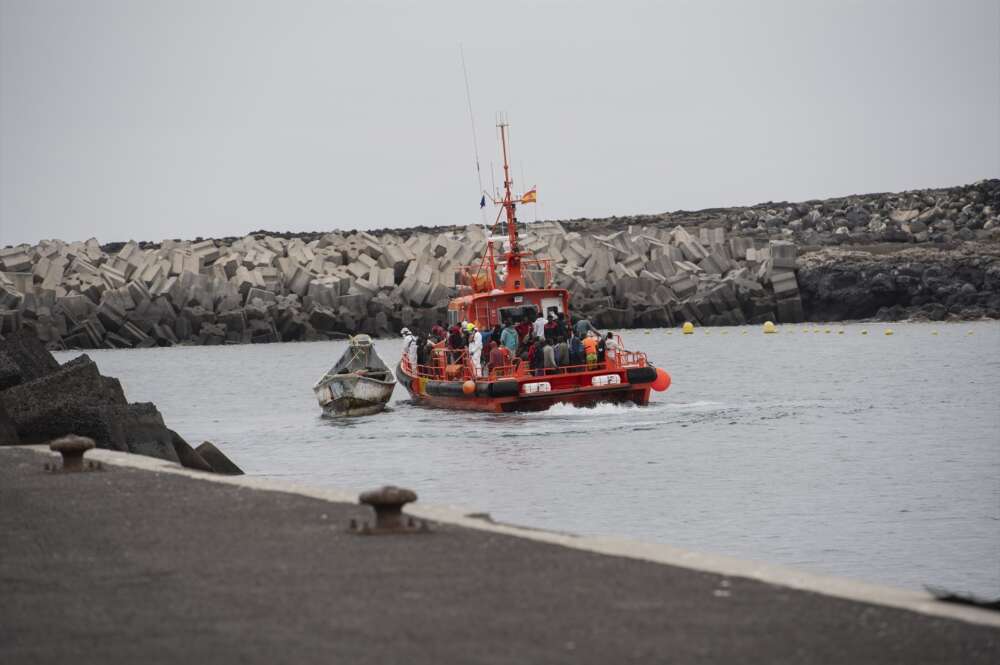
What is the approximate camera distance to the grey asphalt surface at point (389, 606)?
671cm

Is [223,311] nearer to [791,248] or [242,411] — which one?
[791,248]

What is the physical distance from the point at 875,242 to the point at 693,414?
61649 millimetres

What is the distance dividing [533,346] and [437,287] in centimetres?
3946

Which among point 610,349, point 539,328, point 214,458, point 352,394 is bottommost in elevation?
point 352,394

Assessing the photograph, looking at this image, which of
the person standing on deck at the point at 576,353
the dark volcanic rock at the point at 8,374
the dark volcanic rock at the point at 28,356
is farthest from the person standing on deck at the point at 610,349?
the dark volcanic rock at the point at 8,374

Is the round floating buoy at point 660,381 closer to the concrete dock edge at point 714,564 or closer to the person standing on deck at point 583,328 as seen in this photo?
the person standing on deck at point 583,328

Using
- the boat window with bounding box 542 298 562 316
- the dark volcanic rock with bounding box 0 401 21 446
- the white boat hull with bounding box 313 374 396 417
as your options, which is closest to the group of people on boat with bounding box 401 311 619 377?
the boat window with bounding box 542 298 562 316

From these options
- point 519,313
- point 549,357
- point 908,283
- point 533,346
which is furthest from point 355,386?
point 908,283

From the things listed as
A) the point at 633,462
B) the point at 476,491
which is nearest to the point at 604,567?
the point at 476,491

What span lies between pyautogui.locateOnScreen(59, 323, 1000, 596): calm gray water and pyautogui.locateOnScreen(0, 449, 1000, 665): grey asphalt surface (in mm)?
6275

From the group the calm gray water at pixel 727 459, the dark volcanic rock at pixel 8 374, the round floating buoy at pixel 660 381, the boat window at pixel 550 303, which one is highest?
the boat window at pixel 550 303

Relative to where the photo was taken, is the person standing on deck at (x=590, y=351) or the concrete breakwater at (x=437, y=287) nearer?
the person standing on deck at (x=590, y=351)

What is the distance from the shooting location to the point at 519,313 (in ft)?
104

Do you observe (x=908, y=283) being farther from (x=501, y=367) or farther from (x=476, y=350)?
(x=501, y=367)
